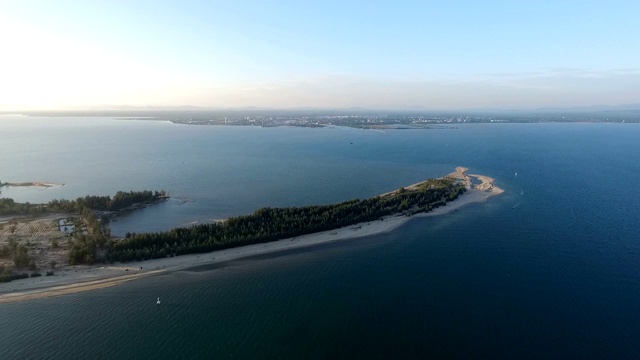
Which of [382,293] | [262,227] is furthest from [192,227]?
[382,293]

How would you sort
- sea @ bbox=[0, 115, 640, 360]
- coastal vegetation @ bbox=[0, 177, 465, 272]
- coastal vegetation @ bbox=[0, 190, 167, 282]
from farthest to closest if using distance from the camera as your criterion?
coastal vegetation @ bbox=[0, 177, 465, 272] < coastal vegetation @ bbox=[0, 190, 167, 282] < sea @ bbox=[0, 115, 640, 360]

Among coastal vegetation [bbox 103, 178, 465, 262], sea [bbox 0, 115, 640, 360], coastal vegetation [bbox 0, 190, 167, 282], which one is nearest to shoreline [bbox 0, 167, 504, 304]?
coastal vegetation [bbox 103, 178, 465, 262]

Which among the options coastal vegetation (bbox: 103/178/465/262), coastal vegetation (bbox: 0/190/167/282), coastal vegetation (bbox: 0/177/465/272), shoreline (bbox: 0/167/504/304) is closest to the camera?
shoreline (bbox: 0/167/504/304)

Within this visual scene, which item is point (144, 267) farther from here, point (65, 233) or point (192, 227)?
point (65, 233)

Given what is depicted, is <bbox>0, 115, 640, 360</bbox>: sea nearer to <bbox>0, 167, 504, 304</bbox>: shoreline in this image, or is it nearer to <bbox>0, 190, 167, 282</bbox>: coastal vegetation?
<bbox>0, 167, 504, 304</bbox>: shoreline

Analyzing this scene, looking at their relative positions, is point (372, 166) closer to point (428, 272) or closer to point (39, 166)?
point (428, 272)

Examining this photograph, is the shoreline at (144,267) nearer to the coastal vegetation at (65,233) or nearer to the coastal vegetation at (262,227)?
the coastal vegetation at (262,227)
